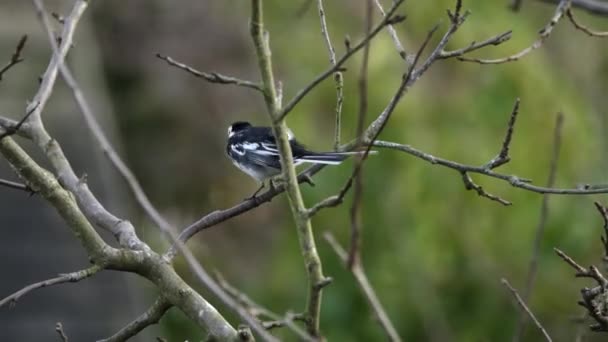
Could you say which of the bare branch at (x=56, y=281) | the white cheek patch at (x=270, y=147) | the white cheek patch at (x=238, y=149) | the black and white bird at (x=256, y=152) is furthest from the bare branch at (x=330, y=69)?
the white cheek patch at (x=238, y=149)

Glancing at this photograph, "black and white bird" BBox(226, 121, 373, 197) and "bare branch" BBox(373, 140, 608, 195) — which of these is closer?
"bare branch" BBox(373, 140, 608, 195)

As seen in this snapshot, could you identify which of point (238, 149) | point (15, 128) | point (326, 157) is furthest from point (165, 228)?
point (238, 149)

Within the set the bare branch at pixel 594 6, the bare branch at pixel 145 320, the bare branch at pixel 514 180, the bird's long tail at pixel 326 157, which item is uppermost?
the bare branch at pixel 594 6

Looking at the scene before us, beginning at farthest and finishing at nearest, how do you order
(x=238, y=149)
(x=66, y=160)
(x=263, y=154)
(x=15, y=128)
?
1. (x=238, y=149)
2. (x=263, y=154)
3. (x=66, y=160)
4. (x=15, y=128)

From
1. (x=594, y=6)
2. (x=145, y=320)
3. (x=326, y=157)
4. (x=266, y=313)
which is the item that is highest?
(x=594, y=6)

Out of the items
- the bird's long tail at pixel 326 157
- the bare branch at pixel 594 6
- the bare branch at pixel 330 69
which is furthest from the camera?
the bird's long tail at pixel 326 157

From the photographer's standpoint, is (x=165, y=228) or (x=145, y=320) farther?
(x=145, y=320)

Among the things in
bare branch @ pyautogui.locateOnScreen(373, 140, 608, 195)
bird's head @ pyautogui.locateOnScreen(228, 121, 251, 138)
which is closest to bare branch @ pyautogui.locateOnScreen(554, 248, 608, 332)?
bare branch @ pyautogui.locateOnScreen(373, 140, 608, 195)

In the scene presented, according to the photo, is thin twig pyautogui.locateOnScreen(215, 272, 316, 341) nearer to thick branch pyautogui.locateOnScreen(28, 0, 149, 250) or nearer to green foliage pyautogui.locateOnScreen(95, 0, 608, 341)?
thick branch pyautogui.locateOnScreen(28, 0, 149, 250)

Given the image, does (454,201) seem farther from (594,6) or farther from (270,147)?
(594,6)

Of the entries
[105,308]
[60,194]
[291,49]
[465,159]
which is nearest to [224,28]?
[291,49]

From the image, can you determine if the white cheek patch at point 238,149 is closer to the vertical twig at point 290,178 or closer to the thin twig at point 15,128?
the thin twig at point 15,128

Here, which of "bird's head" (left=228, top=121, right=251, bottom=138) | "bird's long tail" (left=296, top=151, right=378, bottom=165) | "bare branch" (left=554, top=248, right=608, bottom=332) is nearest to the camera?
"bare branch" (left=554, top=248, right=608, bottom=332)

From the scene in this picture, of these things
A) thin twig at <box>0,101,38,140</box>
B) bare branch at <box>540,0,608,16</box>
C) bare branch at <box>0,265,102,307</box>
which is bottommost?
bare branch at <box>0,265,102,307</box>
